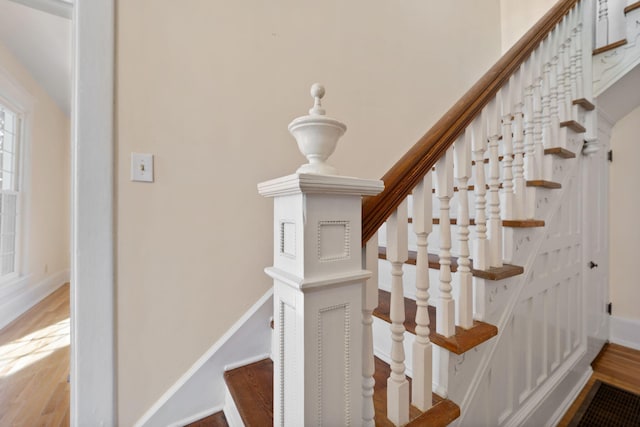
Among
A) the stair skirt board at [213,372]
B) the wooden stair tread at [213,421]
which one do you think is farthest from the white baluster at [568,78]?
the wooden stair tread at [213,421]

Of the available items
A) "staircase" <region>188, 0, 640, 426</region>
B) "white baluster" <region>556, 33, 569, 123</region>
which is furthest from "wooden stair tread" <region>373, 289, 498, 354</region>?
"white baluster" <region>556, 33, 569, 123</region>

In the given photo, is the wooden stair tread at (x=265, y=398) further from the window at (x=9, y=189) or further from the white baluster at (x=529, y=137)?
the window at (x=9, y=189)

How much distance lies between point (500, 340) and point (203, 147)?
4.69 feet

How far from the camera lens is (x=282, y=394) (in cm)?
60

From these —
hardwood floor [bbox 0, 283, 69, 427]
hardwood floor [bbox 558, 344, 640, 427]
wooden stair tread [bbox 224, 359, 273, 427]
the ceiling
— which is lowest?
hardwood floor [bbox 558, 344, 640, 427]

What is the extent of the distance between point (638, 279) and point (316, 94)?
2970 millimetres

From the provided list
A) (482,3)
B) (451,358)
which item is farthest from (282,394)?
(482,3)

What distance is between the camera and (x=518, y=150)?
117cm

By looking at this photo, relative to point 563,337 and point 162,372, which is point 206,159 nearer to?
point 162,372

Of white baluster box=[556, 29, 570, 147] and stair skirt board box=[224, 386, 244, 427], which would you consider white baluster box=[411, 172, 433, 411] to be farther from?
white baluster box=[556, 29, 570, 147]

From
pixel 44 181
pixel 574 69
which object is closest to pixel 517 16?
pixel 574 69

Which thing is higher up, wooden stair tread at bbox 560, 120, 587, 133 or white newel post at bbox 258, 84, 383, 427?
wooden stair tread at bbox 560, 120, 587, 133

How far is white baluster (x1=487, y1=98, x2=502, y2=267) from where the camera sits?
104 cm

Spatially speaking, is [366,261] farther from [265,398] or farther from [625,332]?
[625,332]
